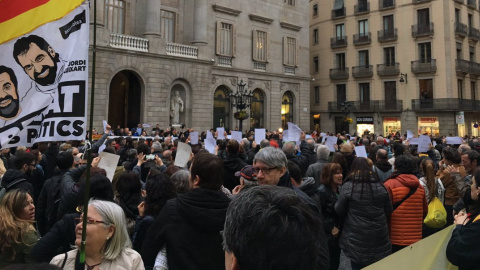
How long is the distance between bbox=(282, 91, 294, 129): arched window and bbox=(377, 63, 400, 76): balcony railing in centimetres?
1102

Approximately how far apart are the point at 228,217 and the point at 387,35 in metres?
41.9

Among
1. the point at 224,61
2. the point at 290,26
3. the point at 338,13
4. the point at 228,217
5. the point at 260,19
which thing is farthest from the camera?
the point at 338,13

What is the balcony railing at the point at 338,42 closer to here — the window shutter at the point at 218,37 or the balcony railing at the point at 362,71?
the balcony railing at the point at 362,71

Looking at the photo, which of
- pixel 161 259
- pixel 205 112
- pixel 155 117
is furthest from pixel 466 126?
pixel 161 259

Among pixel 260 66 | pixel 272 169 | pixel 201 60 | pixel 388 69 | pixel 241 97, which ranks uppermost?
pixel 388 69

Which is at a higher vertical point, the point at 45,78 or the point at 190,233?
the point at 45,78

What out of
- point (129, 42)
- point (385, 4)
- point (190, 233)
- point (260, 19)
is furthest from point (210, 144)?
point (385, 4)

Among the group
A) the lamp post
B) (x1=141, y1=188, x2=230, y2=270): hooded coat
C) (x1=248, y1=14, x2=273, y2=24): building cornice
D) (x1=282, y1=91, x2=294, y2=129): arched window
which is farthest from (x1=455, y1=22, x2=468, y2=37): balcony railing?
(x1=141, y1=188, x2=230, y2=270): hooded coat

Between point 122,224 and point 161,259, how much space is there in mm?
571

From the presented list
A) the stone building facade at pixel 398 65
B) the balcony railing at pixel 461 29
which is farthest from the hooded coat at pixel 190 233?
the balcony railing at pixel 461 29

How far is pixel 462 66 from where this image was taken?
36.5m

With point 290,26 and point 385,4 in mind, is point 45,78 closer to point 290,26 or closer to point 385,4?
point 290,26

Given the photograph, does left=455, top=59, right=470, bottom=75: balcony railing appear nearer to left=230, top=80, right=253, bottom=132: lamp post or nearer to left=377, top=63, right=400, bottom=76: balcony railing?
left=377, top=63, right=400, bottom=76: balcony railing

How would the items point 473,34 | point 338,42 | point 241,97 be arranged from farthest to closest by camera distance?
point 338,42 → point 473,34 → point 241,97
